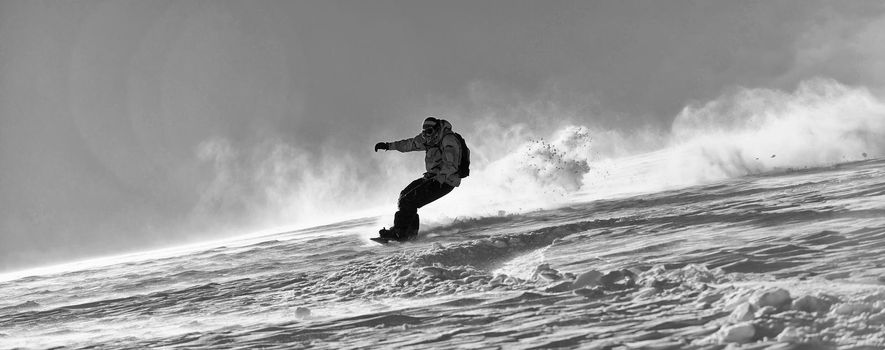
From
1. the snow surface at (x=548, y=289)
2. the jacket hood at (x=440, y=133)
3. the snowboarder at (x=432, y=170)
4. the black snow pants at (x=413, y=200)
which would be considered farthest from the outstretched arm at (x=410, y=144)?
the snow surface at (x=548, y=289)

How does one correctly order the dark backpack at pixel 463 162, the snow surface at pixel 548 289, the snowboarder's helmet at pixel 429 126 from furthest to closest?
the dark backpack at pixel 463 162 → the snowboarder's helmet at pixel 429 126 → the snow surface at pixel 548 289

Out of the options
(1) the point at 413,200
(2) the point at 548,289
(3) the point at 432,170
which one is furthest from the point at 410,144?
(2) the point at 548,289

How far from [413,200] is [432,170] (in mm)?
661

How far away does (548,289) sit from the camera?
8.66 metres

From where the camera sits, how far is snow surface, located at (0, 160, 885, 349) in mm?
6453

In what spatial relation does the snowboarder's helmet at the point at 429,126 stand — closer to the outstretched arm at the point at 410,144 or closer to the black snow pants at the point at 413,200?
the outstretched arm at the point at 410,144

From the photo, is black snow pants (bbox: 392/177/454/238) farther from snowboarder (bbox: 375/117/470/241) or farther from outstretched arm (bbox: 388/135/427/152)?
outstretched arm (bbox: 388/135/427/152)

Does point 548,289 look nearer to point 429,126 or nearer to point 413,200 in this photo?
point 429,126

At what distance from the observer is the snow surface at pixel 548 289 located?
6.45m

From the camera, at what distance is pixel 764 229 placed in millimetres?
10938

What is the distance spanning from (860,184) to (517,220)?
5814mm

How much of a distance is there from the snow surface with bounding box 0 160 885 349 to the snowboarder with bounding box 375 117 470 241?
59 centimetres

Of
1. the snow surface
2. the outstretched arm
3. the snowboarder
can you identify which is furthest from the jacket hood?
the snow surface

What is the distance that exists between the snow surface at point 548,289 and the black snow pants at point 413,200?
462 mm
